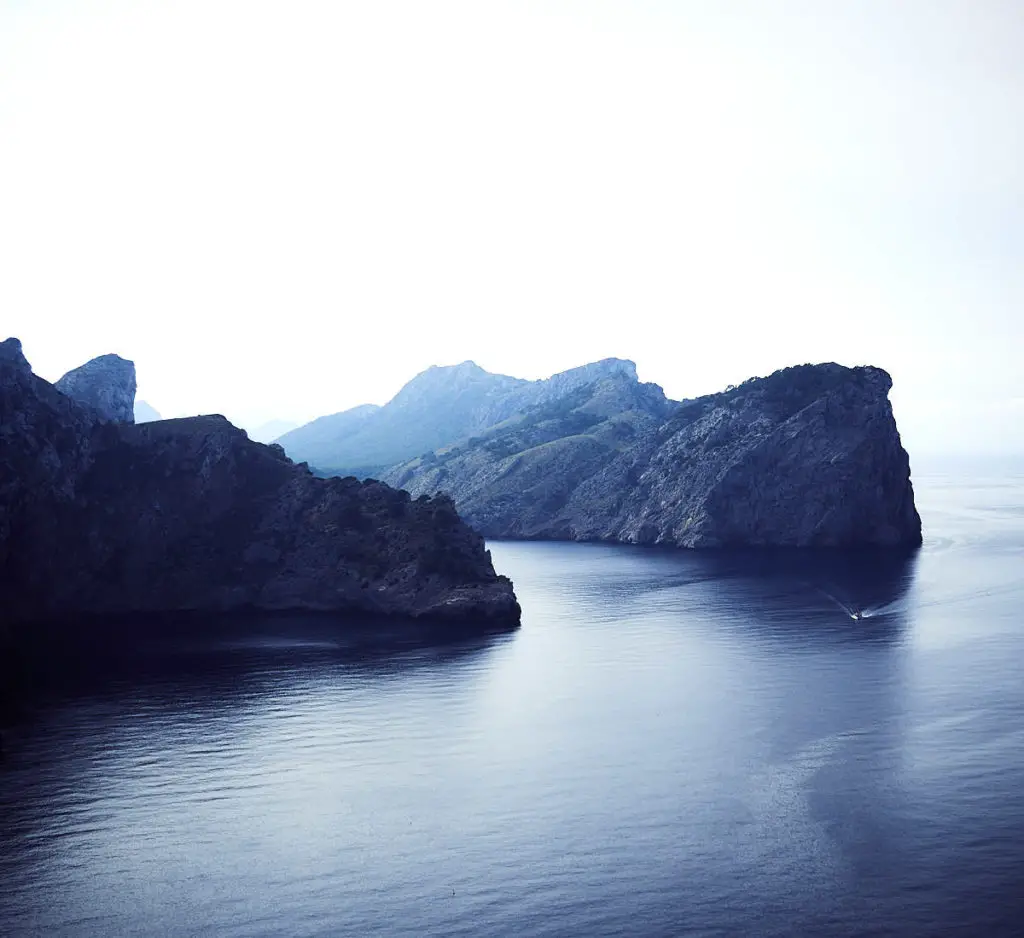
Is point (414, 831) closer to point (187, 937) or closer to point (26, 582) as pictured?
point (187, 937)

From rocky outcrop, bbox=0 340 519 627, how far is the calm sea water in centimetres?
3005

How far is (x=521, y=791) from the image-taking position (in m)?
86.1

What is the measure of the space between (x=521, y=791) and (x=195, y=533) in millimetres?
119800

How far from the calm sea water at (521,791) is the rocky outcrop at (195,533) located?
98.6 feet

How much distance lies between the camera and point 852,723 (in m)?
104

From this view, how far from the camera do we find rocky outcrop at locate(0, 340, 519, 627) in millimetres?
168250

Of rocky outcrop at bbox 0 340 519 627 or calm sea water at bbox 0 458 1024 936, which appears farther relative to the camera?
rocky outcrop at bbox 0 340 519 627

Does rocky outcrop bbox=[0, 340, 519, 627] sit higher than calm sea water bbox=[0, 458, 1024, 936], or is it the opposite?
rocky outcrop bbox=[0, 340, 519, 627]

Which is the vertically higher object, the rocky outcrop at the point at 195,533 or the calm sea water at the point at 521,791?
the rocky outcrop at the point at 195,533

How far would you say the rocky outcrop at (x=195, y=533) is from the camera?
168 m

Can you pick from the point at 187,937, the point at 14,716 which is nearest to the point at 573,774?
the point at 187,937

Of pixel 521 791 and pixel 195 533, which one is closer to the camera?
pixel 521 791

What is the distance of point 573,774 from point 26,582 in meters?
115

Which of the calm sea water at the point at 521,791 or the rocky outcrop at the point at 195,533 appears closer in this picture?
the calm sea water at the point at 521,791
